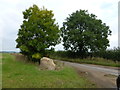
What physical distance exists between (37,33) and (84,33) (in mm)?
18645

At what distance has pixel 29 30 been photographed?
20.7 m

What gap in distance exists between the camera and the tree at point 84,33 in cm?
3866

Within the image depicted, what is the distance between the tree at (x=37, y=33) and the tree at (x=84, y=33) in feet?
56.2

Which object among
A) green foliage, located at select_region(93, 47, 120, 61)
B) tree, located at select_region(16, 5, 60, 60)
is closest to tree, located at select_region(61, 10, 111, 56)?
green foliage, located at select_region(93, 47, 120, 61)

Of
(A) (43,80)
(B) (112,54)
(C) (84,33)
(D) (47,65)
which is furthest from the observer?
(C) (84,33)

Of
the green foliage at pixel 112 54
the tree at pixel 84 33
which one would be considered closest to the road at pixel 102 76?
the green foliage at pixel 112 54

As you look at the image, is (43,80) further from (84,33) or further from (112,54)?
(84,33)

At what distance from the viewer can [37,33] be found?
20859mm

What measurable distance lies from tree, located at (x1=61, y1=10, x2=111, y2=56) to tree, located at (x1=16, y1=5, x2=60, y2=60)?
56.2 ft

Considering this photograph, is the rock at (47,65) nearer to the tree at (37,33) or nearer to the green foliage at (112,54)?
the tree at (37,33)

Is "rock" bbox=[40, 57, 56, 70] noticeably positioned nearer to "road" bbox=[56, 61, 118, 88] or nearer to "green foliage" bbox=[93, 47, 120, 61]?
"road" bbox=[56, 61, 118, 88]

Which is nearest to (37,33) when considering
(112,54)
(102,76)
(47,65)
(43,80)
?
(47,65)

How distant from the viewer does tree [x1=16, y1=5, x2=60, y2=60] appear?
20.5 metres

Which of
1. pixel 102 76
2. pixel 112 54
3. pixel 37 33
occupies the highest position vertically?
pixel 37 33
